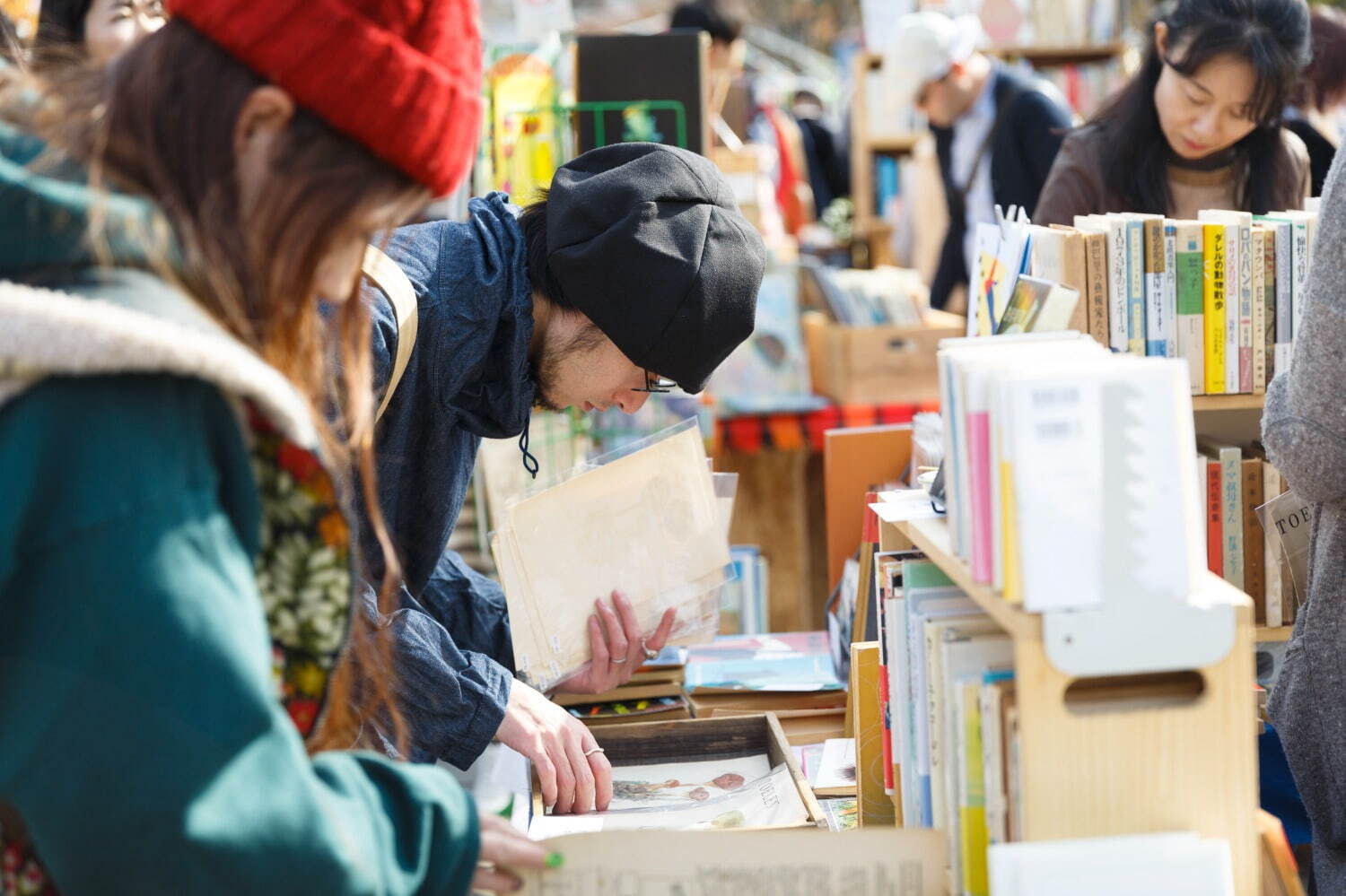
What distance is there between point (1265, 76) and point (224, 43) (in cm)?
225

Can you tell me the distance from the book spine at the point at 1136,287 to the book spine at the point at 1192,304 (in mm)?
61

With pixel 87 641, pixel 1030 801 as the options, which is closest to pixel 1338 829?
pixel 1030 801

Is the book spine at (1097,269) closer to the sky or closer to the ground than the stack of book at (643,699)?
closer to the sky

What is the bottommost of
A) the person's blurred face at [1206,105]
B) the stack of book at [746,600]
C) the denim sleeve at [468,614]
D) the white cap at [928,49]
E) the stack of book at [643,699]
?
the stack of book at [746,600]

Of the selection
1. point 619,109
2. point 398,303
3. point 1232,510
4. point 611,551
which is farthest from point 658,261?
point 619,109

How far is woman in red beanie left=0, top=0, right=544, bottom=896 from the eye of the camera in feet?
2.67

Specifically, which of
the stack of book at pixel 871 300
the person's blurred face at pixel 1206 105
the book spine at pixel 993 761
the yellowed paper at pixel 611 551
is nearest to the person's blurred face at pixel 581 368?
the yellowed paper at pixel 611 551

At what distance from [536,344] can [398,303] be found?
271mm

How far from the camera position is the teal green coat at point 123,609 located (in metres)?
0.81

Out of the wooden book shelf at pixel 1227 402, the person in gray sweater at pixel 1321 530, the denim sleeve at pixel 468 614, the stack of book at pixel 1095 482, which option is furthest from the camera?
the wooden book shelf at pixel 1227 402

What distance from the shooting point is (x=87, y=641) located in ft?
2.66

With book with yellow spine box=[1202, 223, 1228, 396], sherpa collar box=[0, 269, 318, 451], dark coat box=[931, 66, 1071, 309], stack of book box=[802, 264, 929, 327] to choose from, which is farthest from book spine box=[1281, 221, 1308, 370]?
stack of book box=[802, 264, 929, 327]

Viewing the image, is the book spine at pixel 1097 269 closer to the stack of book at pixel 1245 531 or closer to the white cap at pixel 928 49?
the stack of book at pixel 1245 531

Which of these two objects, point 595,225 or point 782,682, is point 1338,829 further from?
point 595,225
